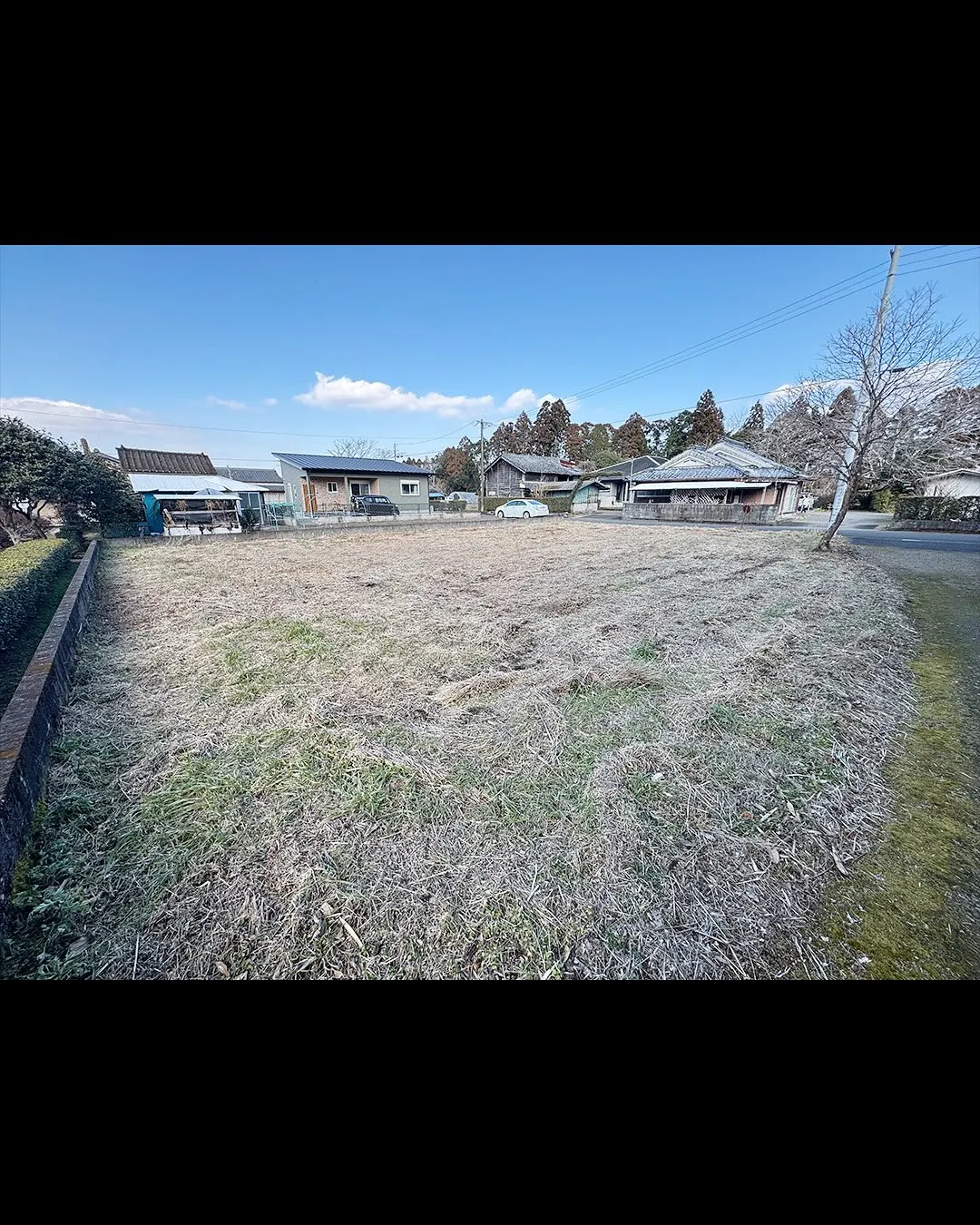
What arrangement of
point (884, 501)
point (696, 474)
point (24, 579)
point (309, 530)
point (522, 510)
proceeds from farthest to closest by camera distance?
1. point (696, 474)
2. point (884, 501)
3. point (522, 510)
4. point (309, 530)
5. point (24, 579)

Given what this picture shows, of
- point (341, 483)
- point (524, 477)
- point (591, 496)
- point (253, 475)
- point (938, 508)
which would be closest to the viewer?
point (938, 508)

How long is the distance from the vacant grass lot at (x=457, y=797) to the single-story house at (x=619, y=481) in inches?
1009

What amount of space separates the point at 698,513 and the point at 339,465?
1933 cm

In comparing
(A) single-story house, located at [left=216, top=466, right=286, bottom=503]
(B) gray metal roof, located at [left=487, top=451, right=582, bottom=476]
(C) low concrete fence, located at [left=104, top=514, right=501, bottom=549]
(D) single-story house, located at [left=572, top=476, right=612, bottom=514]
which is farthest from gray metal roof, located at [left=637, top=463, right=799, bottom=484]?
(A) single-story house, located at [left=216, top=466, right=286, bottom=503]

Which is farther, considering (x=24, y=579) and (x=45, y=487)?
(x=45, y=487)

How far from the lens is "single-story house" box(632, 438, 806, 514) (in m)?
22.5

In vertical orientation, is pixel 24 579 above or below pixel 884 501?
below

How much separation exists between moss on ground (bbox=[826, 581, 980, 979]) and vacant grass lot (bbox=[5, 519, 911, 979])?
0.10 meters

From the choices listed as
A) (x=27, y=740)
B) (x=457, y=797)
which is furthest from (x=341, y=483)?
(x=457, y=797)

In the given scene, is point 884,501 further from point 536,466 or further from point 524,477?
point 524,477

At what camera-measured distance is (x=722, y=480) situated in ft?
75.4
